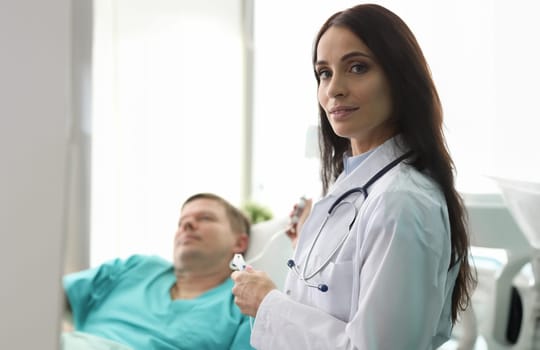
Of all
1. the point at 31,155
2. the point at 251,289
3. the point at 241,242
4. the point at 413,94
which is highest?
the point at 413,94

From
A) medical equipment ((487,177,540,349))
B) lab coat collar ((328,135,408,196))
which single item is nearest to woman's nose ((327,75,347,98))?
lab coat collar ((328,135,408,196))

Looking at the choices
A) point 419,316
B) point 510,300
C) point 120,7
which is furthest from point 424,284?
point 120,7

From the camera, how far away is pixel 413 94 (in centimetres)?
88

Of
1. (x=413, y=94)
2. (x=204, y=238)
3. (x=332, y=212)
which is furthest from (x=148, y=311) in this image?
(x=413, y=94)

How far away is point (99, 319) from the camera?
5.33ft

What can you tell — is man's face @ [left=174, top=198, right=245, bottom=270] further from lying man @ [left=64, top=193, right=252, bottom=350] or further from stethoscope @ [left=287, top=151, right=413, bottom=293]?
stethoscope @ [left=287, top=151, right=413, bottom=293]

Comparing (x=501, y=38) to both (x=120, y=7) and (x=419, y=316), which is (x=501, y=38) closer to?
(x=419, y=316)

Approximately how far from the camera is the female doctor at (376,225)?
0.76 meters

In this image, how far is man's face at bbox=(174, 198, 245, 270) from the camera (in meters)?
1.77

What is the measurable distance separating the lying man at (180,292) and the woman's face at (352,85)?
81cm

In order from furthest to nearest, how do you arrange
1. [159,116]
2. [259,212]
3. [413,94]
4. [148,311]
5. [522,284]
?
[259,212] → [159,116] → [148,311] → [522,284] → [413,94]

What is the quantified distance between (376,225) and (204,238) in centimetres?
111

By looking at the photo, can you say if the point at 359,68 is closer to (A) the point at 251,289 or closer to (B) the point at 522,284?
(A) the point at 251,289

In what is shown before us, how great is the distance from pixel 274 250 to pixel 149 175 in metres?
0.60
